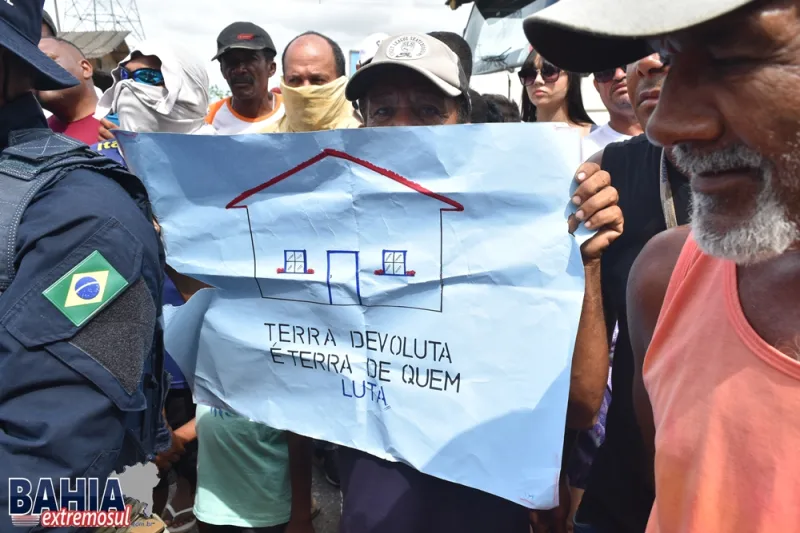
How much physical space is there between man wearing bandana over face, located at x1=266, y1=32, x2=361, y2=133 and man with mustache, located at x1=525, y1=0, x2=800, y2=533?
105 inches

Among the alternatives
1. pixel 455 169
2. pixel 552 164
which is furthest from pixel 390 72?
pixel 552 164

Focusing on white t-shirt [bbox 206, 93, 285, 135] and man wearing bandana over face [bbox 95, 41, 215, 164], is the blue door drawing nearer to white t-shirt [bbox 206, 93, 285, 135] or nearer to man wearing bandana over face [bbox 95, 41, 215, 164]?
man wearing bandana over face [bbox 95, 41, 215, 164]

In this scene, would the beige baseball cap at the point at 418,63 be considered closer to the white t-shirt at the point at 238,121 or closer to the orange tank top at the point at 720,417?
the orange tank top at the point at 720,417

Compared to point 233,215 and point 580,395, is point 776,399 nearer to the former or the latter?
point 580,395

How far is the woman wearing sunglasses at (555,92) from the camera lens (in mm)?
3709

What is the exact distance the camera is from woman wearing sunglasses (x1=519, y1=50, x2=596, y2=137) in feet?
12.2

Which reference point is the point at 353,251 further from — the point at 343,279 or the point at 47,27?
the point at 47,27

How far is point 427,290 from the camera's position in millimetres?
1452

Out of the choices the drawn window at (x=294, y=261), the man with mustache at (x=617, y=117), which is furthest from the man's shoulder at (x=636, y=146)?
the man with mustache at (x=617, y=117)

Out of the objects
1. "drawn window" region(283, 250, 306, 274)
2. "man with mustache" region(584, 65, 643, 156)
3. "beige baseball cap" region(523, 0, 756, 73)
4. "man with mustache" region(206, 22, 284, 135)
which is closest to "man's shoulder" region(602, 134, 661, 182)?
"beige baseball cap" region(523, 0, 756, 73)

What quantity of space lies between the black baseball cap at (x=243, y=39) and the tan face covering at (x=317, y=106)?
74 cm

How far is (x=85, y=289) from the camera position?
48.1 inches

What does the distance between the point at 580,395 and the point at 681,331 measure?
45 cm

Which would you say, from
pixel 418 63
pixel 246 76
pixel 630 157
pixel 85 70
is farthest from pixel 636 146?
pixel 85 70
